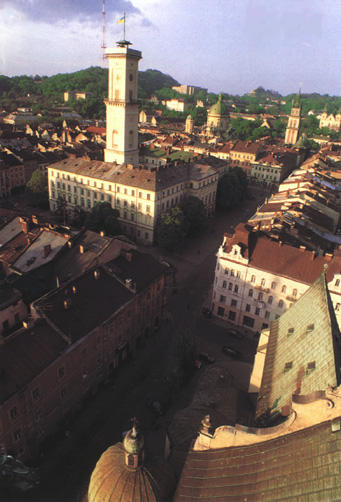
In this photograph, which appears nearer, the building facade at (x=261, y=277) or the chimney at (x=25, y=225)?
the building facade at (x=261, y=277)

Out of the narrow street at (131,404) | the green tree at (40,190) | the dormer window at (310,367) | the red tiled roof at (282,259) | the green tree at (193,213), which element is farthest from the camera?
the green tree at (40,190)

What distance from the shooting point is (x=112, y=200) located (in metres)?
89.6

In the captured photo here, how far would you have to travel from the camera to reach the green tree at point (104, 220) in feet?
265

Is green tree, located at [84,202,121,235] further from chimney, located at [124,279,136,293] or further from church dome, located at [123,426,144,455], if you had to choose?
church dome, located at [123,426,144,455]

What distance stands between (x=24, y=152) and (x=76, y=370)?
97950 mm

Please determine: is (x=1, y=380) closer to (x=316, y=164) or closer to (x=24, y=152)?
(x=24, y=152)

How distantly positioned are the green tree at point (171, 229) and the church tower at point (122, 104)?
89.1 ft

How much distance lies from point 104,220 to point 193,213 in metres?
21.5

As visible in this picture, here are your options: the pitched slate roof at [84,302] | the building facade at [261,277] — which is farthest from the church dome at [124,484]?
the building facade at [261,277]

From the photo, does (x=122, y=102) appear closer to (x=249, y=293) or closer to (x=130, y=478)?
(x=249, y=293)

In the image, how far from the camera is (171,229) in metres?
78.9

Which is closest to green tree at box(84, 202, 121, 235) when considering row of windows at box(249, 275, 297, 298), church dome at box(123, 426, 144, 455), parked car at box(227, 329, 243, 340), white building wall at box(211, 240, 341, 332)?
white building wall at box(211, 240, 341, 332)

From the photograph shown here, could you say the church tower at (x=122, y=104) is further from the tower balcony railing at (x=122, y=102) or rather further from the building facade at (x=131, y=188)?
the building facade at (x=131, y=188)

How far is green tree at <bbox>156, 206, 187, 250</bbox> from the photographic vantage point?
7894 centimetres
